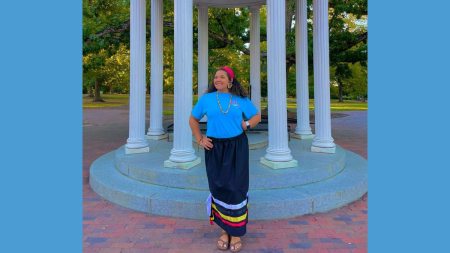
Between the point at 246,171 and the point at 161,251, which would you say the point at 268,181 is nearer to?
the point at 246,171

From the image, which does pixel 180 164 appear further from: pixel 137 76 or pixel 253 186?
pixel 137 76

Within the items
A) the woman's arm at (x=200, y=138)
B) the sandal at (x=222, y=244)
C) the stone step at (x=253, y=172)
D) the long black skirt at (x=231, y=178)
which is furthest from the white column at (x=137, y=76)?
the sandal at (x=222, y=244)

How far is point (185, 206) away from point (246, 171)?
1.45 metres

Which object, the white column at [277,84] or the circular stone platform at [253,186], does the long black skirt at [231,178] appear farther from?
the white column at [277,84]

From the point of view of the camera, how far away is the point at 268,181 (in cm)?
579

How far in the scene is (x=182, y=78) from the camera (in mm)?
6195

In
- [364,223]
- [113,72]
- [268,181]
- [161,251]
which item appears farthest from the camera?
[113,72]

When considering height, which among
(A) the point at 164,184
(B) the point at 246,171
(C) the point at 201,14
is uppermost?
(C) the point at 201,14

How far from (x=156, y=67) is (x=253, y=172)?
4803mm

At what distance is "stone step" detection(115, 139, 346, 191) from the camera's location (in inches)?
228

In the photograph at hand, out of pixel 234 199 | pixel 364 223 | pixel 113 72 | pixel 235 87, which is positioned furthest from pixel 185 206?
pixel 113 72

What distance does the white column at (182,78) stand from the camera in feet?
20.3

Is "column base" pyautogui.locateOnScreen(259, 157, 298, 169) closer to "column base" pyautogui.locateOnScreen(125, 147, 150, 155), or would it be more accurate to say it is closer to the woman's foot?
the woman's foot

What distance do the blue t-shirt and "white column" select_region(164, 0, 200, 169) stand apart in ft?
6.75
